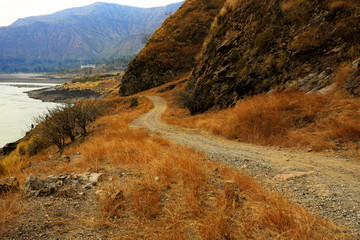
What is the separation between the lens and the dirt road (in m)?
3.04

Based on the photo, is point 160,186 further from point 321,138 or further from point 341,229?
point 321,138

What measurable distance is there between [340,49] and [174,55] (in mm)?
43832

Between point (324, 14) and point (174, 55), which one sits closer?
point (324, 14)

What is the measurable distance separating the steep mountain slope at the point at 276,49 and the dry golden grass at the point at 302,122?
1172 millimetres

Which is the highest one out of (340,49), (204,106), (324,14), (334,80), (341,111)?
(324,14)

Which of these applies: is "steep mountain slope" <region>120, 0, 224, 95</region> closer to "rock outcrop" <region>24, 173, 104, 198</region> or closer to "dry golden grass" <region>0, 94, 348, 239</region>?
"rock outcrop" <region>24, 173, 104, 198</region>

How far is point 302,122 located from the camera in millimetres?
8109

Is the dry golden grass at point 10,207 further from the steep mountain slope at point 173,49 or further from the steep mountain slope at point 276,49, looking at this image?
the steep mountain slope at point 173,49

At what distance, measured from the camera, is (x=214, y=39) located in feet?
72.9

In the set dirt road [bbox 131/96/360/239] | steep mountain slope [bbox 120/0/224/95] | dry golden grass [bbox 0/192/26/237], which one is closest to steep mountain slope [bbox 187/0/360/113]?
dirt road [bbox 131/96/360/239]

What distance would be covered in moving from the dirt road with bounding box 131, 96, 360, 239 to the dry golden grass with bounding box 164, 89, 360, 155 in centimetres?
97

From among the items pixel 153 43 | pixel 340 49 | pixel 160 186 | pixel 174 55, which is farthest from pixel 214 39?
pixel 153 43

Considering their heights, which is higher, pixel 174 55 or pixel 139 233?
pixel 174 55

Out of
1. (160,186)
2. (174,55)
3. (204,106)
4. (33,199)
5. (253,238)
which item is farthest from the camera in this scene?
(174,55)
